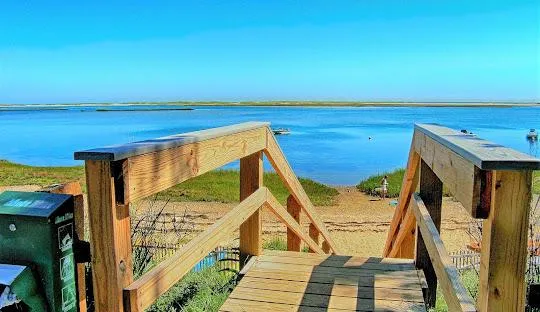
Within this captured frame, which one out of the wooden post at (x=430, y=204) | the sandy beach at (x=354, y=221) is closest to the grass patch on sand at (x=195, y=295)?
the wooden post at (x=430, y=204)

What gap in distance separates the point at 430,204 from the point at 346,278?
30.3 inches

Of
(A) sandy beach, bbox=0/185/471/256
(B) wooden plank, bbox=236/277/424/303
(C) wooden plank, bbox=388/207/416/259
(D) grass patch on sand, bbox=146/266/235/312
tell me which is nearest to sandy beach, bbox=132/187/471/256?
(A) sandy beach, bbox=0/185/471/256

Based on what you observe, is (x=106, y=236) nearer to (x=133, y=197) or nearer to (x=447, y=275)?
(x=133, y=197)

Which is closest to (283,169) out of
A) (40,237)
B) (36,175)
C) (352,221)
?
(40,237)

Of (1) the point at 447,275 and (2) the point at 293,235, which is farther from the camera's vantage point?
(2) the point at 293,235

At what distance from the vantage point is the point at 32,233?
0.98 m

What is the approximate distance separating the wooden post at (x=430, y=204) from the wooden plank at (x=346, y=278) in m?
0.13

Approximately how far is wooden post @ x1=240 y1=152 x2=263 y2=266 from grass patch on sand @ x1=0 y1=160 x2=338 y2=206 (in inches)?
602

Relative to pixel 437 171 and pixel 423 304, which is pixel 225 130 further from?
pixel 423 304

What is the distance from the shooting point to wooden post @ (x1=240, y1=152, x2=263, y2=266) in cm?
327

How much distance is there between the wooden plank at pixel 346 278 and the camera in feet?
10.1

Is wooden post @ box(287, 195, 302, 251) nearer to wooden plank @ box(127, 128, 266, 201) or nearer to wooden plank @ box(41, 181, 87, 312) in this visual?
wooden plank @ box(127, 128, 266, 201)

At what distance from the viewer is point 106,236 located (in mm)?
1283

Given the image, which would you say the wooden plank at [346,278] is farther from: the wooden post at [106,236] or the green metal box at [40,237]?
the green metal box at [40,237]
